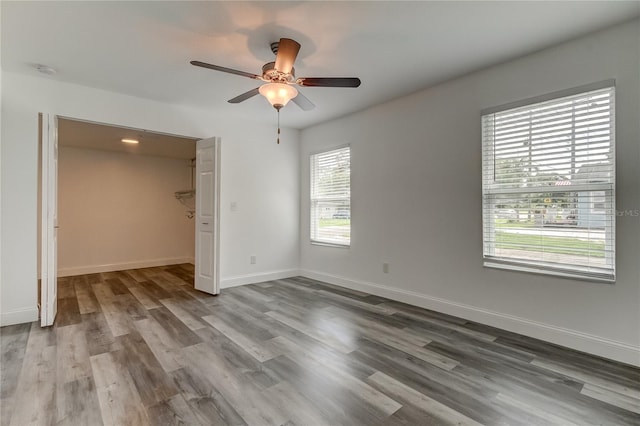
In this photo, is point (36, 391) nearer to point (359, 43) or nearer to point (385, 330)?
point (385, 330)

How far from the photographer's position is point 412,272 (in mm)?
3758

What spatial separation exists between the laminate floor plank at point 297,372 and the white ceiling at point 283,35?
258 centimetres

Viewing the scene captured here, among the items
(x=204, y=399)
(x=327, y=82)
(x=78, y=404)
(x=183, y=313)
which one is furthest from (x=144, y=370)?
(x=327, y=82)

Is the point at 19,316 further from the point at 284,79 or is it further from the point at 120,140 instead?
the point at 284,79

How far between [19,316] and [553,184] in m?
5.36

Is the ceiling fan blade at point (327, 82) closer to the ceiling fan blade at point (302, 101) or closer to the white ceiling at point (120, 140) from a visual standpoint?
the ceiling fan blade at point (302, 101)

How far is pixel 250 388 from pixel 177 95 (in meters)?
3.43

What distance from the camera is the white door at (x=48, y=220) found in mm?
3080

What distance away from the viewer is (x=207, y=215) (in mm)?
4426

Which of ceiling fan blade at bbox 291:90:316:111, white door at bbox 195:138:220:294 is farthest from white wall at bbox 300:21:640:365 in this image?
white door at bbox 195:138:220:294

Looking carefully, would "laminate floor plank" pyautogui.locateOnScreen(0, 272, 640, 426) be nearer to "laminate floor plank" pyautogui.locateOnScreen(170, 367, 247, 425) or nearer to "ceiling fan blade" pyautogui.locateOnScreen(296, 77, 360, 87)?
"laminate floor plank" pyautogui.locateOnScreen(170, 367, 247, 425)

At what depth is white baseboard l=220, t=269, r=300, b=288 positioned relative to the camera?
4609 millimetres

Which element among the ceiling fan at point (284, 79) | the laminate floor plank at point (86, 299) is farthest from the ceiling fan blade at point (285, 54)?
the laminate floor plank at point (86, 299)

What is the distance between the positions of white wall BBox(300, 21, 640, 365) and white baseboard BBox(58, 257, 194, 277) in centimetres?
361
